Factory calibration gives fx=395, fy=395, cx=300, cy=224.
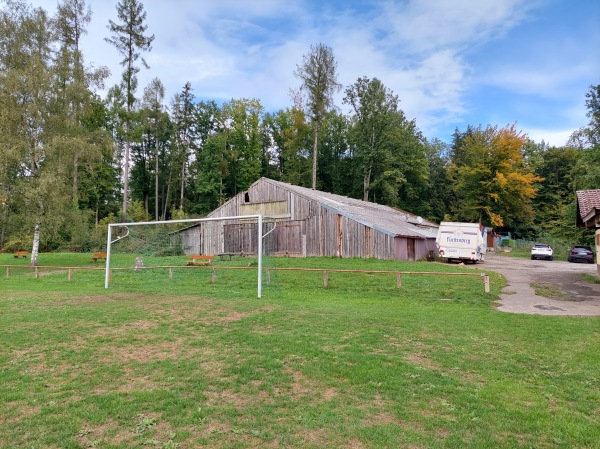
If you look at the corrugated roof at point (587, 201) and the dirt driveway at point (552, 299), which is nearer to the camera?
the dirt driveway at point (552, 299)

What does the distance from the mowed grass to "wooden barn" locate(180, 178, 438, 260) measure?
14.1m

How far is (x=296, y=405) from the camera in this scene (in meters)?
4.64

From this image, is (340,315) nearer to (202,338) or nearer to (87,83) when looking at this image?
(202,338)

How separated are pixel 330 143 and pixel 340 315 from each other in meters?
49.5

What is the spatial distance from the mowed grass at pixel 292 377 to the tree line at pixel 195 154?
621 inches

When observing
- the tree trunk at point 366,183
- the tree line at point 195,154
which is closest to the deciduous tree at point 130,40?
the tree line at point 195,154

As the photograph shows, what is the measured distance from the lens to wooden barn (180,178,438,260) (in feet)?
83.0

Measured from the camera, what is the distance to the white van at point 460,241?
84.0 feet

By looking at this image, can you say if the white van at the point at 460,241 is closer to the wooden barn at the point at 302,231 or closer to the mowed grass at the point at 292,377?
the wooden barn at the point at 302,231

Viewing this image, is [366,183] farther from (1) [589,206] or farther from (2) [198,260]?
(1) [589,206]

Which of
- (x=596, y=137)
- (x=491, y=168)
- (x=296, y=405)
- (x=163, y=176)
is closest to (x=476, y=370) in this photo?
(x=296, y=405)

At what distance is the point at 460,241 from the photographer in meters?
25.9

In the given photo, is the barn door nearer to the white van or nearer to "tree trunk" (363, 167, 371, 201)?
the white van

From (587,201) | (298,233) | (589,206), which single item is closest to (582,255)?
(587,201)
